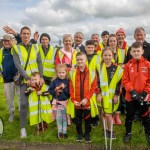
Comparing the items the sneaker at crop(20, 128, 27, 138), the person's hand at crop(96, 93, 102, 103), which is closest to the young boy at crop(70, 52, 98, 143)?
the person's hand at crop(96, 93, 102, 103)

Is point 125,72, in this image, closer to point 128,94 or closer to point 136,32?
point 128,94

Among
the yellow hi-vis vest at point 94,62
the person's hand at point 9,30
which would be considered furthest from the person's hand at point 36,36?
the yellow hi-vis vest at point 94,62

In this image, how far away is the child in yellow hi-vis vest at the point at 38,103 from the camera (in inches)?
280

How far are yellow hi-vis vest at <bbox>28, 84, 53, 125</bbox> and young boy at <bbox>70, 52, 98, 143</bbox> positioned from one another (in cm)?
93

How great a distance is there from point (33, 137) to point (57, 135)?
577 mm

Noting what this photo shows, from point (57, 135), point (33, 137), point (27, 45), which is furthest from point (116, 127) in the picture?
point (27, 45)

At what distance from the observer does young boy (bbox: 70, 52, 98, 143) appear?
6.49 meters

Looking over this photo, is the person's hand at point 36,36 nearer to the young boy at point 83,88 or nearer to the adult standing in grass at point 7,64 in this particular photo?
the adult standing in grass at point 7,64

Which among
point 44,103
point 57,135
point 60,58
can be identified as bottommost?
point 57,135

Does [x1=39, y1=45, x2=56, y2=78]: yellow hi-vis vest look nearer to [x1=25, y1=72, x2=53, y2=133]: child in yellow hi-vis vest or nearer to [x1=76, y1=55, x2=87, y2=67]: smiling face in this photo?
[x1=25, y1=72, x2=53, y2=133]: child in yellow hi-vis vest

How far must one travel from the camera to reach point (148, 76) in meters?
6.26

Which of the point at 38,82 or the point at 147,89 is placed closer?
the point at 147,89

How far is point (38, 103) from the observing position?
726 centimetres

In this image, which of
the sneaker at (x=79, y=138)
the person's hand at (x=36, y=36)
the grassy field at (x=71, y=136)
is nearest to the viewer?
the grassy field at (x=71, y=136)
